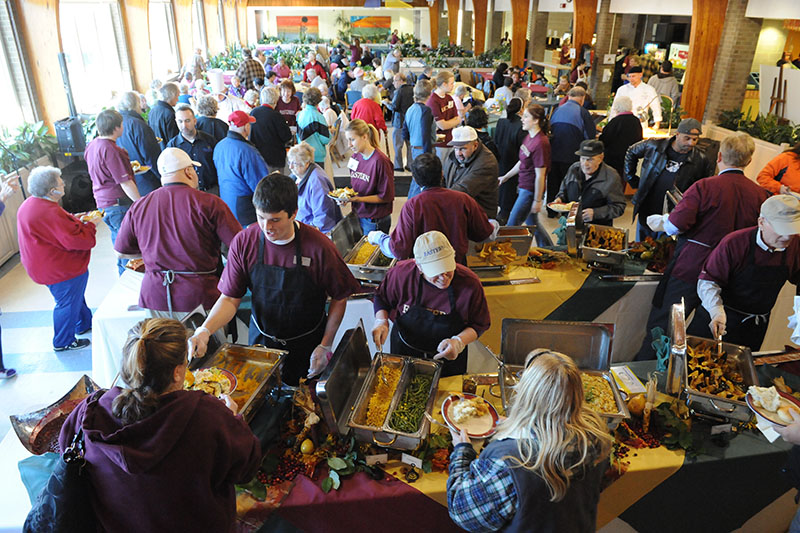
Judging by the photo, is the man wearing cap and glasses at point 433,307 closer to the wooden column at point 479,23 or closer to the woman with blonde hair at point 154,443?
the woman with blonde hair at point 154,443

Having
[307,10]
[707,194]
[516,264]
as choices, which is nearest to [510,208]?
[516,264]

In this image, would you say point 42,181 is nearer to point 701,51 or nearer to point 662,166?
point 662,166

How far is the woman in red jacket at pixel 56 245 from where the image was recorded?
3637mm

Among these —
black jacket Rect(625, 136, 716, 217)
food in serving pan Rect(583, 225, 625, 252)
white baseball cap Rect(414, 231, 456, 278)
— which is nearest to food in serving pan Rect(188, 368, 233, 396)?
white baseball cap Rect(414, 231, 456, 278)

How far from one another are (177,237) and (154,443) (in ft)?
5.61

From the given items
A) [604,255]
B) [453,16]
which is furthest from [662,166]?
[453,16]

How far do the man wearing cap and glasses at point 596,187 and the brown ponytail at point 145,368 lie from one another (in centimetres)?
322

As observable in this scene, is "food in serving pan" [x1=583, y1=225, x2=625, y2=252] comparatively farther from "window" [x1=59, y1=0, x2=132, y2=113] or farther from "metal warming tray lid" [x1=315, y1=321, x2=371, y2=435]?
"window" [x1=59, y1=0, x2=132, y2=113]

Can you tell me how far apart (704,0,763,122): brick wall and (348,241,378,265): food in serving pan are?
23.6 ft

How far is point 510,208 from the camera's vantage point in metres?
5.97

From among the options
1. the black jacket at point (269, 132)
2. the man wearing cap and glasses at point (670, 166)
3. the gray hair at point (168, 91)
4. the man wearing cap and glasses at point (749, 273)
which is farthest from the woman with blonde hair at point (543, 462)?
the gray hair at point (168, 91)

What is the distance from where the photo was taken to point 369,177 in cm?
425

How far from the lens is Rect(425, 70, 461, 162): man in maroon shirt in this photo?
23.4 feet

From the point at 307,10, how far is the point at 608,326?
89.2 ft
